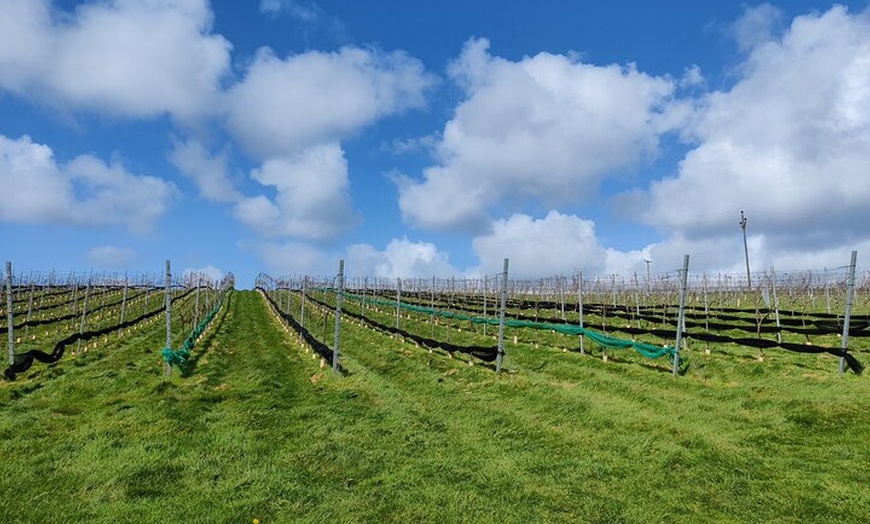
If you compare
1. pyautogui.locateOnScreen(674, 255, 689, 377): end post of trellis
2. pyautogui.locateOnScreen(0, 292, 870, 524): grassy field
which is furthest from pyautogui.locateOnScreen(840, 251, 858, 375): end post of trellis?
pyautogui.locateOnScreen(674, 255, 689, 377): end post of trellis

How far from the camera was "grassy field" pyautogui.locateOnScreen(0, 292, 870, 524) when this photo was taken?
5.82 m

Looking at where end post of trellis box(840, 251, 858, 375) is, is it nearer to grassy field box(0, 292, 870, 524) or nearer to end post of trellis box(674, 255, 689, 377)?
grassy field box(0, 292, 870, 524)

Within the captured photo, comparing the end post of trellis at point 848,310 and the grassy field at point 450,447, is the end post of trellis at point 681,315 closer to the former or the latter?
the grassy field at point 450,447

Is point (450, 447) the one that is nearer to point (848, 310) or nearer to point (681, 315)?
point (681, 315)

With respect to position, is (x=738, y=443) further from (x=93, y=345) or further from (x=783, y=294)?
(x=783, y=294)

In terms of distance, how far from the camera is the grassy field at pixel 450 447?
582 centimetres

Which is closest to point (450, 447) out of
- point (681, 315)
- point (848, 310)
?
point (681, 315)

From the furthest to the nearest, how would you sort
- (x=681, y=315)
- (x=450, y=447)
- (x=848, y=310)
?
(x=681, y=315), (x=848, y=310), (x=450, y=447)

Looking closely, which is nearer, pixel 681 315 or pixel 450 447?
pixel 450 447

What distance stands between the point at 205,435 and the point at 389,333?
56.2 ft

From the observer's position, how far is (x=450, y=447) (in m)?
7.92

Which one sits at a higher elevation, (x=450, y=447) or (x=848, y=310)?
(x=848, y=310)

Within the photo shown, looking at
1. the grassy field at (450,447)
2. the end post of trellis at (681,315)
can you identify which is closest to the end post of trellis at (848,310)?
the grassy field at (450,447)

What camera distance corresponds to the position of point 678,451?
292 inches
